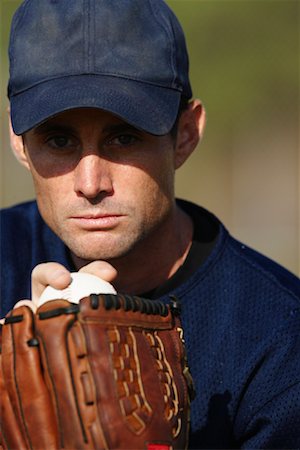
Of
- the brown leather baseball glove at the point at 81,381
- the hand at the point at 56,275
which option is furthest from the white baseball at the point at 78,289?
the brown leather baseball glove at the point at 81,381

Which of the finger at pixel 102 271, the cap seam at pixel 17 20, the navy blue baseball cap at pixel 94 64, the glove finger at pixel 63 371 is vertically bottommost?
the glove finger at pixel 63 371

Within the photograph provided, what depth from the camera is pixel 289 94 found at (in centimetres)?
1490

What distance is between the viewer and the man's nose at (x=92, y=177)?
236 centimetres

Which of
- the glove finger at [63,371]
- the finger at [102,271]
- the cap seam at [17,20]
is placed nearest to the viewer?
the glove finger at [63,371]

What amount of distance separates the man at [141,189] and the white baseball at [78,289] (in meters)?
0.33

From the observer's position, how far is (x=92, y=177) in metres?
2.37

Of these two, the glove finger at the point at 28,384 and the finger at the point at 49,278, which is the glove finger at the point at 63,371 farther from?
the finger at the point at 49,278

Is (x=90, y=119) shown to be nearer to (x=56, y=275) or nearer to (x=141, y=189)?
(x=141, y=189)

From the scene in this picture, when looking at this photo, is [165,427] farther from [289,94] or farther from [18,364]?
[289,94]

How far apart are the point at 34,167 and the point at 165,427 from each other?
3.14 ft

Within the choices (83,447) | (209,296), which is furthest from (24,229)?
(83,447)

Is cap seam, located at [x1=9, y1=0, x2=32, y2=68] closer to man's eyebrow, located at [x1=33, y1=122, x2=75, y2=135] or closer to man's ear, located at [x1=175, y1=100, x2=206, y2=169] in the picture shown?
man's eyebrow, located at [x1=33, y1=122, x2=75, y2=135]

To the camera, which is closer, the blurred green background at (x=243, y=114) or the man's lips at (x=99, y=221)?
the man's lips at (x=99, y=221)

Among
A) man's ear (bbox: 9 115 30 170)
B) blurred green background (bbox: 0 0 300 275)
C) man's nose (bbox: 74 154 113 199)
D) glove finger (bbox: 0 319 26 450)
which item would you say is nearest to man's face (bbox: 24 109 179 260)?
man's nose (bbox: 74 154 113 199)
